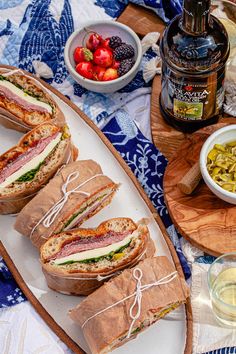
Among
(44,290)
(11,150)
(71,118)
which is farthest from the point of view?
(71,118)

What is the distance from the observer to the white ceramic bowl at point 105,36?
2.20 m

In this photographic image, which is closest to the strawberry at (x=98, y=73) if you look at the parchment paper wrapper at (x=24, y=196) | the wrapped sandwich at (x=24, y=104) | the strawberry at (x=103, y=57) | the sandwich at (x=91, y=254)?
the strawberry at (x=103, y=57)

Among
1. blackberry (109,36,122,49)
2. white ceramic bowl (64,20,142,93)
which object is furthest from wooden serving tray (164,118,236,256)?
blackberry (109,36,122,49)

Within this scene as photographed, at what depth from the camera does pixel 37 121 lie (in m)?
2.14

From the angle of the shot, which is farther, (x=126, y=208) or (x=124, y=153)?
(x=124, y=153)

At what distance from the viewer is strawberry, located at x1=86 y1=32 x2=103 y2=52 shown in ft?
7.39

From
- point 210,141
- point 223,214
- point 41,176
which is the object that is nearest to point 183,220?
point 223,214

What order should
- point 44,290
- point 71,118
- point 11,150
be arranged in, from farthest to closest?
point 71,118
point 11,150
point 44,290

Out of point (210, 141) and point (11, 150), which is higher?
point (11, 150)

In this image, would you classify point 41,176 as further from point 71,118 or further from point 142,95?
point 142,95

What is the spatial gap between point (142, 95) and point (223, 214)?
0.50 metres

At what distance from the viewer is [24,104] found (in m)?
2.17

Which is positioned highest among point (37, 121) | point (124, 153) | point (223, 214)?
point (37, 121)

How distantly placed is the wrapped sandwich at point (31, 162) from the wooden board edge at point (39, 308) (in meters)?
0.15
